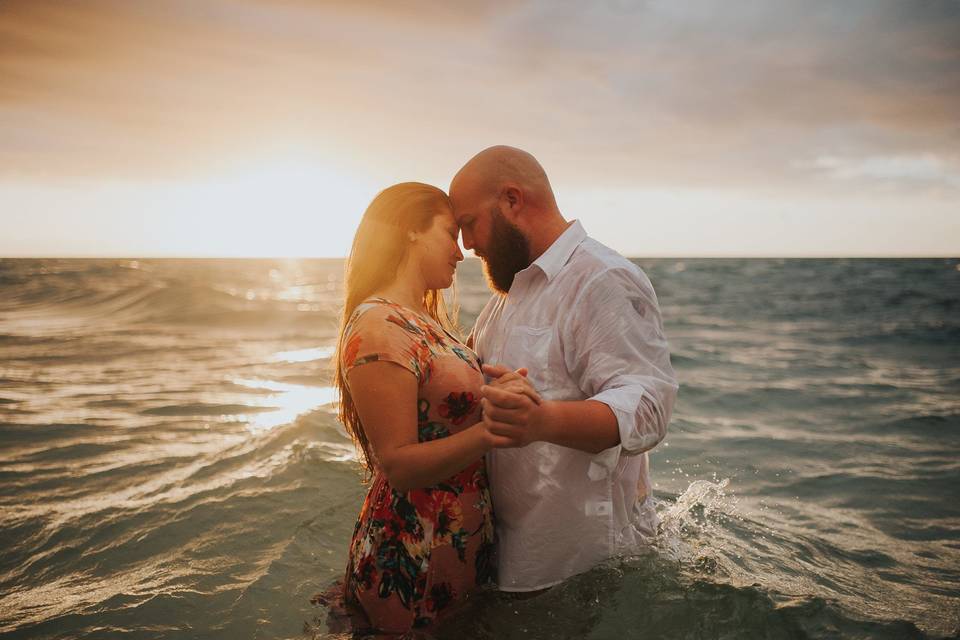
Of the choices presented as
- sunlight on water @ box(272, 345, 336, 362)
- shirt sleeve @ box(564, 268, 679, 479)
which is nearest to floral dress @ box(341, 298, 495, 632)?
shirt sleeve @ box(564, 268, 679, 479)

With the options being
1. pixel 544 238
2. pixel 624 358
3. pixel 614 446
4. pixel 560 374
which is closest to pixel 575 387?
pixel 560 374

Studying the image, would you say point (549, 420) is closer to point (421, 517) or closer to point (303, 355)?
point (421, 517)

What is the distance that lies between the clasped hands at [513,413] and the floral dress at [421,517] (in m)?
0.56

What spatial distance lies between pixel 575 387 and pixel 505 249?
0.85 metres

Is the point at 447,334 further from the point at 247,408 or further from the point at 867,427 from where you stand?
the point at 867,427

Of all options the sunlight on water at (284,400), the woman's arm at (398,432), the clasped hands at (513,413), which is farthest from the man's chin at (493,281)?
the sunlight on water at (284,400)

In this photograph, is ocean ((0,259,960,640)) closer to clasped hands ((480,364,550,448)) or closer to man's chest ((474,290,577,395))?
man's chest ((474,290,577,395))

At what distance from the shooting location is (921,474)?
Result: 738 centimetres

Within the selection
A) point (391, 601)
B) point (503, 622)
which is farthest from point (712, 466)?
point (391, 601)

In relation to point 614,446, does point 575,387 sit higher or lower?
higher

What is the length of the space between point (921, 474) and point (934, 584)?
3.19 meters

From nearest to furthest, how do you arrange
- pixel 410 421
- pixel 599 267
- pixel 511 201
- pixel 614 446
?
pixel 614 446, pixel 410 421, pixel 599 267, pixel 511 201

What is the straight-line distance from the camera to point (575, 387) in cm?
301

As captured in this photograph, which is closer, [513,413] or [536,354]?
[513,413]
